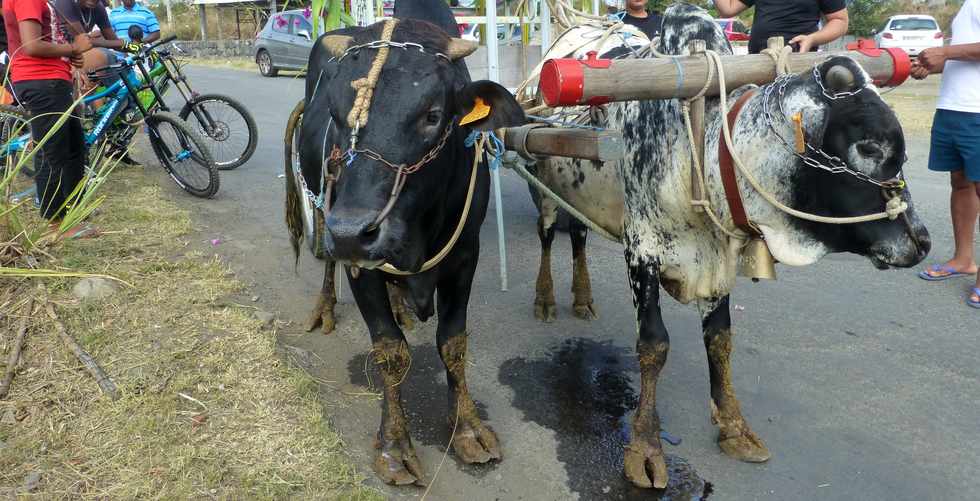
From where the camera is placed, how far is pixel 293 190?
13.4ft

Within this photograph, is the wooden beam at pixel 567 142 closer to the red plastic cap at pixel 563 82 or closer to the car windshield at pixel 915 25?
the red plastic cap at pixel 563 82

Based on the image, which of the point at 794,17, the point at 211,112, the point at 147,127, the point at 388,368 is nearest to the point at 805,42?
the point at 794,17

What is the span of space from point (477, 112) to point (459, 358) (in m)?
1.10

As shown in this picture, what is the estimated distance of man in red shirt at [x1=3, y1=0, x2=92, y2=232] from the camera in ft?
14.3

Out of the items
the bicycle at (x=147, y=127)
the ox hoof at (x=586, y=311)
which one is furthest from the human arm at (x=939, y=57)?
the bicycle at (x=147, y=127)

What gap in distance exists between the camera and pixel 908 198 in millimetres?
2225

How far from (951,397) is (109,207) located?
5.73 metres

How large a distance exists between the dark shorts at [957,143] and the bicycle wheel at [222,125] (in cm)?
577

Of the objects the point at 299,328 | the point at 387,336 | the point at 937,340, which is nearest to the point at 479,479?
the point at 387,336

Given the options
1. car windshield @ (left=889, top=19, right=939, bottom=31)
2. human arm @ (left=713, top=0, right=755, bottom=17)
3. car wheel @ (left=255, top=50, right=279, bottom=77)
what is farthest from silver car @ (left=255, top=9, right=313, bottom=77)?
car windshield @ (left=889, top=19, right=939, bottom=31)

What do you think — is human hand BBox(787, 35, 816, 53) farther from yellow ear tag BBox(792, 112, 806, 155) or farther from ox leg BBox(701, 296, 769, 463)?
ox leg BBox(701, 296, 769, 463)

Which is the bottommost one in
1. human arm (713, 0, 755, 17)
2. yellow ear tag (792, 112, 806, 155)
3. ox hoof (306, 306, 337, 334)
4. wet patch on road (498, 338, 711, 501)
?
wet patch on road (498, 338, 711, 501)

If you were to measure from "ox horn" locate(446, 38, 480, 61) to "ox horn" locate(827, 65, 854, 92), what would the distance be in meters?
1.18

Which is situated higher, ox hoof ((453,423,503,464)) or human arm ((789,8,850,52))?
human arm ((789,8,850,52))
